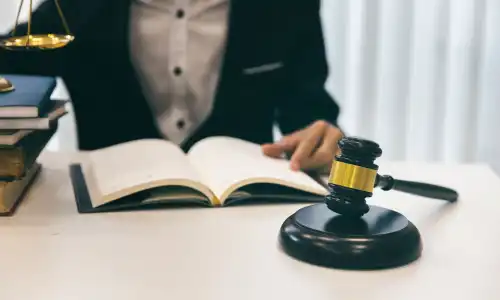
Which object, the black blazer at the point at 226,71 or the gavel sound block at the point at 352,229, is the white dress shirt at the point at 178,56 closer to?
the black blazer at the point at 226,71

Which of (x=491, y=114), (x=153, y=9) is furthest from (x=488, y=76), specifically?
(x=153, y=9)

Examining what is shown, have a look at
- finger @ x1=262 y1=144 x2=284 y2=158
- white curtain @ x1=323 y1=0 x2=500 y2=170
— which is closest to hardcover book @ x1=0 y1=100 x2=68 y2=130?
finger @ x1=262 y1=144 x2=284 y2=158

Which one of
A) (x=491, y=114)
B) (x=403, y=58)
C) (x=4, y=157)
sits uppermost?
(x=4, y=157)

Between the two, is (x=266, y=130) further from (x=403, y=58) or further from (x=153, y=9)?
(x=403, y=58)

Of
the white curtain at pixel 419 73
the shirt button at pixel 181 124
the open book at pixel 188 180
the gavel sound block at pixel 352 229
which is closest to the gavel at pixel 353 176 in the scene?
the gavel sound block at pixel 352 229

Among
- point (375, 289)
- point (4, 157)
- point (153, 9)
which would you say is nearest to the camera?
point (375, 289)

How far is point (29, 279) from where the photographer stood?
69cm

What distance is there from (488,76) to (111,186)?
134 centimetres

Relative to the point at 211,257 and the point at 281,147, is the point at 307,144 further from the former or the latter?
the point at 211,257

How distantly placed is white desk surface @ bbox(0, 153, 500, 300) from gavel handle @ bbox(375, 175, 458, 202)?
17 millimetres

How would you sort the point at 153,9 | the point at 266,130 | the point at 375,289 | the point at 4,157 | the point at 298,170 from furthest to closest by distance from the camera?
the point at 266,130
the point at 153,9
the point at 298,170
the point at 4,157
the point at 375,289

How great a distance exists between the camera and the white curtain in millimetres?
1951

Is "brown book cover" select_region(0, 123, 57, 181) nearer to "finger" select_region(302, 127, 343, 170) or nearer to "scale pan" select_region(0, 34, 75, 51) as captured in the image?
"scale pan" select_region(0, 34, 75, 51)

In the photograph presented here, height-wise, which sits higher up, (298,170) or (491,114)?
(298,170)
